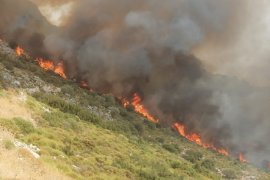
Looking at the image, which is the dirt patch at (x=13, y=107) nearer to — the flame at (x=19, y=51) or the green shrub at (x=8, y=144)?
the green shrub at (x=8, y=144)

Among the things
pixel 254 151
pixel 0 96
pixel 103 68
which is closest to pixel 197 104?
pixel 254 151

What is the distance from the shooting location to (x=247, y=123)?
4026 inches

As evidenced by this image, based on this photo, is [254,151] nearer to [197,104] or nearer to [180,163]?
[197,104]

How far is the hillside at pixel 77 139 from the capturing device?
26197mm

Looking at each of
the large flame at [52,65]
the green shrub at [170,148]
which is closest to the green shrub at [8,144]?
the green shrub at [170,148]

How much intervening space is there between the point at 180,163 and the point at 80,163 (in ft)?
59.3

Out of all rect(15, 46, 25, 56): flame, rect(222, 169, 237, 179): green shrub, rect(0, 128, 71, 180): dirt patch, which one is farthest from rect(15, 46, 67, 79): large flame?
rect(0, 128, 71, 180): dirt patch

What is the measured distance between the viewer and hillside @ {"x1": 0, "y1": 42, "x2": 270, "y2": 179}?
26.2 m

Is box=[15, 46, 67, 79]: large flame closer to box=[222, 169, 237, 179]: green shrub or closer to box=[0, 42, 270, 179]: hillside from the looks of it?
box=[0, 42, 270, 179]: hillside

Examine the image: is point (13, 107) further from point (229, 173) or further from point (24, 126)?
point (229, 173)

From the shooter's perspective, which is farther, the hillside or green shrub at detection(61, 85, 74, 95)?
green shrub at detection(61, 85, 74, 95)

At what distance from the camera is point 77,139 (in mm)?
37625

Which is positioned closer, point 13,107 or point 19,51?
point 13,107

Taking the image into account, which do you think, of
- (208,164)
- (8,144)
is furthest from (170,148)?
(8,144)
